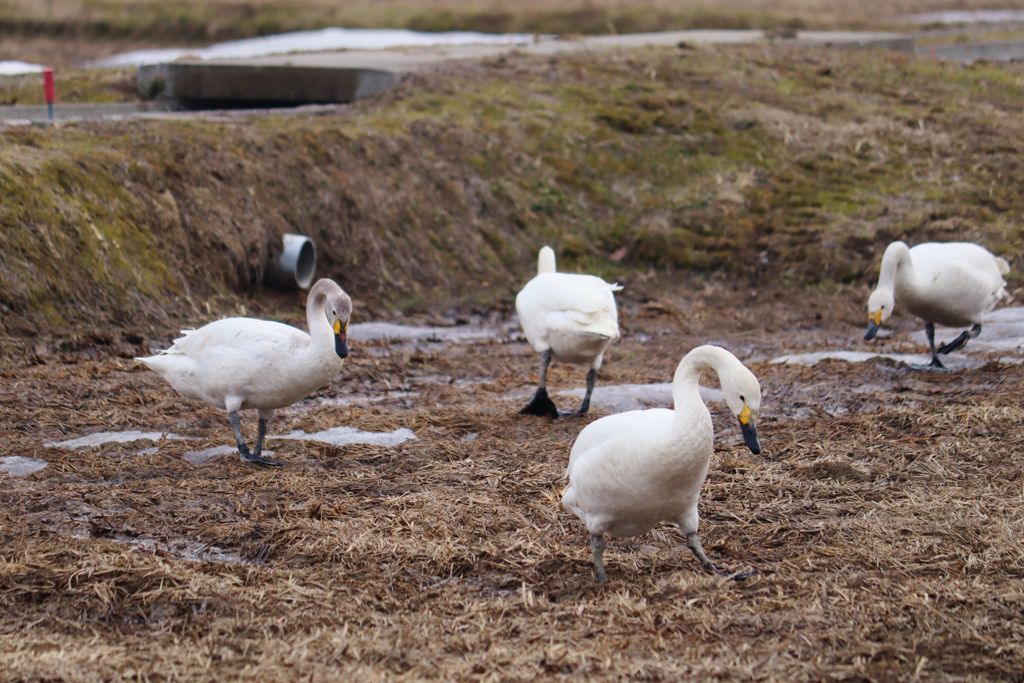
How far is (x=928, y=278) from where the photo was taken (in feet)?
40.6

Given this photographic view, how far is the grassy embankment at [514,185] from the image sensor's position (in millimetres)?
13492

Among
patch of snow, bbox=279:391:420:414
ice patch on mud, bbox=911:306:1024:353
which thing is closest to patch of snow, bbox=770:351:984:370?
ice patch on mud, bbox=911:306:1024:353

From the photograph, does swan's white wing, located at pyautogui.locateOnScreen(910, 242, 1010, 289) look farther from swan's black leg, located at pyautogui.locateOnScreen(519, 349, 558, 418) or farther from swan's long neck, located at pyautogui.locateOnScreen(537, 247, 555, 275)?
A: swan's black leg, located at pyautogui.locateOnScreen(519, 349, 558, 418)

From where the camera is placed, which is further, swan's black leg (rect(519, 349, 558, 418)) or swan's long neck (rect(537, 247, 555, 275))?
swan's long neck (rect(537, 247, 555, 275))

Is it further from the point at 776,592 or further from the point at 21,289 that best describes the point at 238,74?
the point at 776,592

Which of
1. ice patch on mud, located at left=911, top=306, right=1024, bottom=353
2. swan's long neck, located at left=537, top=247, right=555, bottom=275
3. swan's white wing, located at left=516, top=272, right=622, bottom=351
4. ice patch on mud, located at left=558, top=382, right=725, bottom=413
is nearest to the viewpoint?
swan's white wing, located at left=516, top=272, right=622, bottom=351

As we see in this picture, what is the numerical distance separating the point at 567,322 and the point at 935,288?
393 cm

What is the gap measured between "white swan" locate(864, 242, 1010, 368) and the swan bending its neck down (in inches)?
214

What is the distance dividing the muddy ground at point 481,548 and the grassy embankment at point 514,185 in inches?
102

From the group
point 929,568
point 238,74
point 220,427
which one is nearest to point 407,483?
point 220,427

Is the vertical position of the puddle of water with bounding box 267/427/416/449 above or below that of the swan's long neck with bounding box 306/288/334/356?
below

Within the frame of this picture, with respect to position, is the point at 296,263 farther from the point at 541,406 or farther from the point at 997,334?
the point at 997,334

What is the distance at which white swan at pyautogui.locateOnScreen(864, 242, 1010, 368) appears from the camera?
1217cm

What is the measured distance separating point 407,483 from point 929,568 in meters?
3.26
